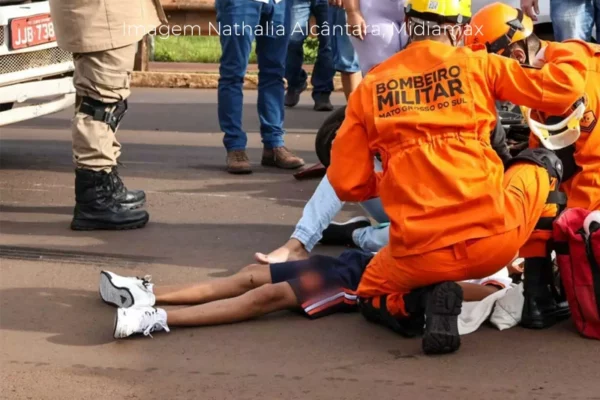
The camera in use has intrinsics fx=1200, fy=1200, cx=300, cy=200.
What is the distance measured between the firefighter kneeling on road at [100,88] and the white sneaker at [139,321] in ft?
6.30

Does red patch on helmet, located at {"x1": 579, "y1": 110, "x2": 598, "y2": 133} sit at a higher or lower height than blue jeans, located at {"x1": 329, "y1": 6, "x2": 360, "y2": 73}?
higher

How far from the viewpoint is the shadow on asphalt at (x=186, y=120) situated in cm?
1069

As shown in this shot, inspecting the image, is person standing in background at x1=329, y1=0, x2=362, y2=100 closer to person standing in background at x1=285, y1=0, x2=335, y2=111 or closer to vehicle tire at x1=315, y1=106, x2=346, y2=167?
person standing in background at x1=285, y1=0, x2=335, y2=111

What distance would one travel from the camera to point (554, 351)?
15.6 ft

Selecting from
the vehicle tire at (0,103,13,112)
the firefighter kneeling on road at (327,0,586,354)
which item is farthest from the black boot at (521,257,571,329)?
the vehicle tire at (0,103,13,112)

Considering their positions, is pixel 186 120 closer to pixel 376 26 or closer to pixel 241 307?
pixel 376 26

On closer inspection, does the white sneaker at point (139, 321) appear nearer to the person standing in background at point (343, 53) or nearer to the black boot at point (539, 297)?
the black boot at point (539, 297)

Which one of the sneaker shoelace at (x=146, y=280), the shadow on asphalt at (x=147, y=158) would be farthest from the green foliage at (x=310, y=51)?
the sneaker shoelace at (x=146, y=280)

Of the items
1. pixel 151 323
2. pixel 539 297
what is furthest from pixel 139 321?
pixel 539 297

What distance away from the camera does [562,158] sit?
533 centimetres

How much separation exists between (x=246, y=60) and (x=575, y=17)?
7.26ft

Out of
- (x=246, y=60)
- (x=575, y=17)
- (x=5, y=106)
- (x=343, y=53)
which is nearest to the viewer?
(x=575, y=17)

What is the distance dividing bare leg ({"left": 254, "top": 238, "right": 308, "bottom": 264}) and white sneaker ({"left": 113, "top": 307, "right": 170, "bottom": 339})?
0.84 m

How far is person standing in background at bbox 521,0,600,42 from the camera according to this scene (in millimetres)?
7801
